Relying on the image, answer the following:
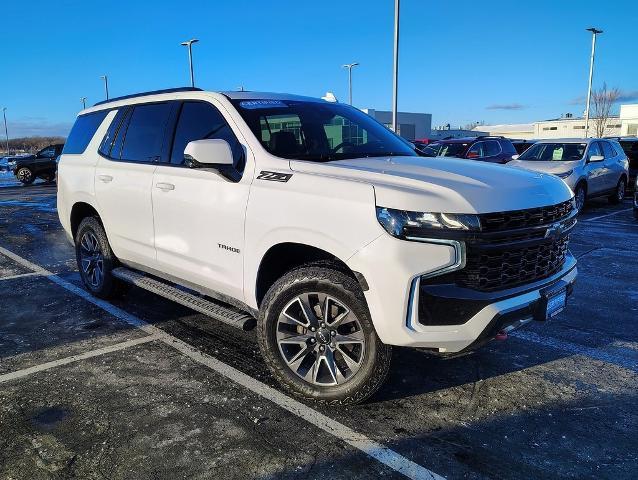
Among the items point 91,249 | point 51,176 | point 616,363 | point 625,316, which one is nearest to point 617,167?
point 625,316

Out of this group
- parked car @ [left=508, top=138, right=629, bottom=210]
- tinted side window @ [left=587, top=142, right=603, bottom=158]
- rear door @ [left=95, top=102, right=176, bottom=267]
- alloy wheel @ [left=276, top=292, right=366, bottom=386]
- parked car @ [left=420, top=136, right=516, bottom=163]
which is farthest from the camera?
parked car @ [left=420, top=136, right=516, bottom=163]

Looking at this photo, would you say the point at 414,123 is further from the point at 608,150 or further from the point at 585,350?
the point at 585,350

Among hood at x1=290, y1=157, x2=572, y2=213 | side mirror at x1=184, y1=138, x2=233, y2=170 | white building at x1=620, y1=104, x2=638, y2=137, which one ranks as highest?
white building at x1=620, y1=104, x2=638, y2=137

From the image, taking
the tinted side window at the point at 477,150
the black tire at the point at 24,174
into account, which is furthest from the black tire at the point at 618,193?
the black tire at the point at 24,174

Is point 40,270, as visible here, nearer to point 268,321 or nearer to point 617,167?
point 268,321

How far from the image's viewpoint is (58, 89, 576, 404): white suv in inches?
112

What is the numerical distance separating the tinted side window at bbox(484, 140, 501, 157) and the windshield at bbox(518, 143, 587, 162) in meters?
2.11

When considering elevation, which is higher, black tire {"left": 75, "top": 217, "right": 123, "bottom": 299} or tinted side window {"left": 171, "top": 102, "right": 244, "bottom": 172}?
tinted side window {"left": 171, "top": 102, "right": 244, "bottom": 172}

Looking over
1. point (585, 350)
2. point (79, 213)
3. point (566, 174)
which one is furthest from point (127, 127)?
point (566, 174)

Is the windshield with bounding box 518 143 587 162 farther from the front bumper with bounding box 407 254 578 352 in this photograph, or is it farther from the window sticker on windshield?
the front bumper with bounding box 407 254 578 352

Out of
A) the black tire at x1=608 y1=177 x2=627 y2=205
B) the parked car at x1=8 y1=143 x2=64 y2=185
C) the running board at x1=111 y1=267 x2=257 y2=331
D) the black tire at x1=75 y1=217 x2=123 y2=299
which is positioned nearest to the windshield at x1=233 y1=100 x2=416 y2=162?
the running board at x1=111 y1=267 x2=257 y2=331

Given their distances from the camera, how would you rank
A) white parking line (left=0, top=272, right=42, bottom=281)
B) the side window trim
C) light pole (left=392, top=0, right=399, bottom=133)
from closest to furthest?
the side window trim → white parking line (left=0, top=272, right=42, bottom=281) → light pole (left=392, top=0, right=399, bottom=133)

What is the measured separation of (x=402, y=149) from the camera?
444 centimetres

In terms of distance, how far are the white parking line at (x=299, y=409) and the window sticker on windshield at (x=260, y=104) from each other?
1.95 metres
